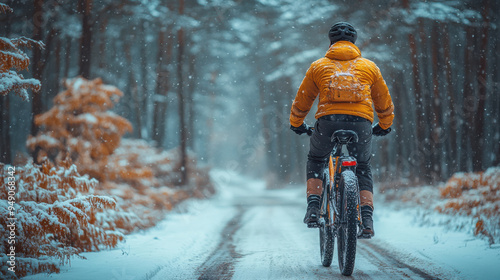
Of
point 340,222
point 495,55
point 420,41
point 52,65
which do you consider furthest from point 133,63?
point 340,222

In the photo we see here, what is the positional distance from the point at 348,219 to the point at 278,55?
2063 cm

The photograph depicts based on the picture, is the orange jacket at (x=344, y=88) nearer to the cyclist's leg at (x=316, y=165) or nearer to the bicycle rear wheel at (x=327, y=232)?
the cyclist's leg at (x=316, y=165)

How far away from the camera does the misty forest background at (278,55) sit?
40.0 feet

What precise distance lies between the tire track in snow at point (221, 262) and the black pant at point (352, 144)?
5.14 ft

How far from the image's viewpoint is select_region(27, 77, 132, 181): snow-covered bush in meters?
8.33

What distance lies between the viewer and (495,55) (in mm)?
13938

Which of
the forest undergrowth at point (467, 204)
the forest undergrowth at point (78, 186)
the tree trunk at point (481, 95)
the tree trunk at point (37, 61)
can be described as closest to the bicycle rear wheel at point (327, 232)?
the forest undergrowth at point (467, 204)

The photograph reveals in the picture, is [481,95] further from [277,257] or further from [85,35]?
[85,35]

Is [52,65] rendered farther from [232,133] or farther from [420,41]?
[232,133]

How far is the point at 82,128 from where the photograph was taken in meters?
8.49

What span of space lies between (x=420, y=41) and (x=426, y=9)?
2445 millimetres

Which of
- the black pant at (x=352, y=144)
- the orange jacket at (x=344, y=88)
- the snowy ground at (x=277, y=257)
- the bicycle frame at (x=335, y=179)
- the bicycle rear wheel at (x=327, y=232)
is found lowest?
the snowy ground at (x=277, y=257)

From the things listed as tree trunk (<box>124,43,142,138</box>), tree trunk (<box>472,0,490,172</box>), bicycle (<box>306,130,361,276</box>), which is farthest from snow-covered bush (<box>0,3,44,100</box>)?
tree trunk (<box>124,43,142,138</box>)

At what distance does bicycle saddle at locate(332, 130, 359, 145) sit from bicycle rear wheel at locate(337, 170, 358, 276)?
0.30m
